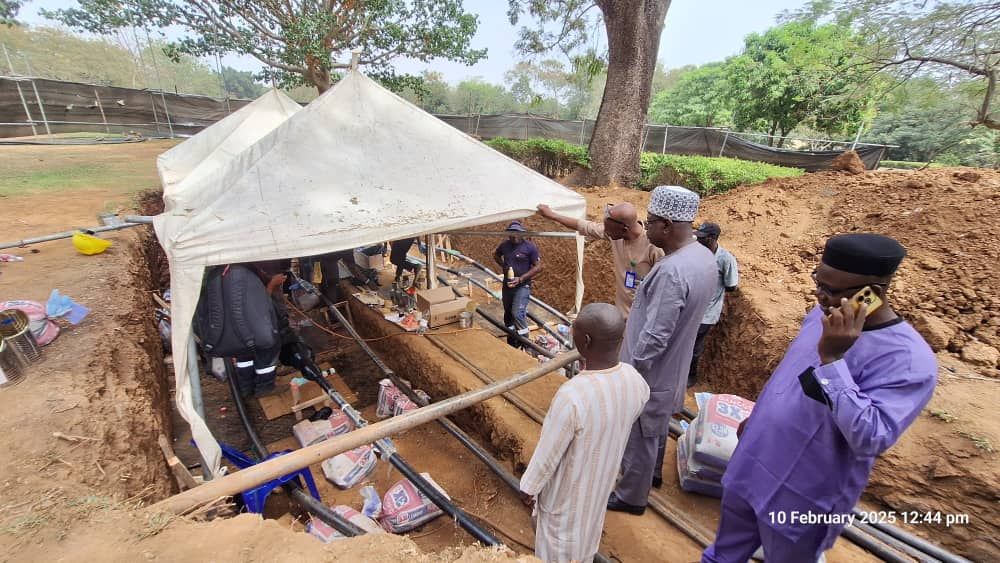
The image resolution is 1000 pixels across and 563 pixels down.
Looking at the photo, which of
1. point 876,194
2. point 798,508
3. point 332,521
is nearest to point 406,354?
point 332,521

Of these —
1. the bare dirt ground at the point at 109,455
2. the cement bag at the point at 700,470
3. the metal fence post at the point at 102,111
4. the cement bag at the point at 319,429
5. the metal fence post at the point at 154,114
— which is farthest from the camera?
the metal fence post at the point at 154,114

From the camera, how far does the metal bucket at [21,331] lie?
2826 millimetres

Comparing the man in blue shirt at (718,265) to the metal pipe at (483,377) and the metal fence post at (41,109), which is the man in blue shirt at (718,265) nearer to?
the metal pipe at (483,377)

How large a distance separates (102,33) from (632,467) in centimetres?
2063

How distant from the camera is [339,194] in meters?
3.40

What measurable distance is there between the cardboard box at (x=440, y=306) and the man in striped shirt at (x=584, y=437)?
148 inches

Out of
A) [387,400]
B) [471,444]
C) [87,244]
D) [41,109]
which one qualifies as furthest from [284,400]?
[41,109]

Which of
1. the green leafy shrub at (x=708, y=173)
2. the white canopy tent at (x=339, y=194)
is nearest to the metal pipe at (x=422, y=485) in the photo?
the white canopy tent at (x=339, y=194)

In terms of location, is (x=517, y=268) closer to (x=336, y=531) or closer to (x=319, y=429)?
(x=319, y=429)

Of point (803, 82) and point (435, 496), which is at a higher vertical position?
point (803, 82)

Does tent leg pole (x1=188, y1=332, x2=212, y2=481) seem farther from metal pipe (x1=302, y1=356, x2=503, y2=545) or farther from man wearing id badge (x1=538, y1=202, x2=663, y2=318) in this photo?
man wearing id badge (x1=538, y1=202, x2=663, y2=318)

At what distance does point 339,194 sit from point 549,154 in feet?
38.9

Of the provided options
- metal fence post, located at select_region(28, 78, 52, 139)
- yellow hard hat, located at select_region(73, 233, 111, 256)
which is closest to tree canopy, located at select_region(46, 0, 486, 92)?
metal fence post, located at select_region(28, 78, 52, 139)

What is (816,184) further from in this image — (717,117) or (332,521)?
(717,117)
